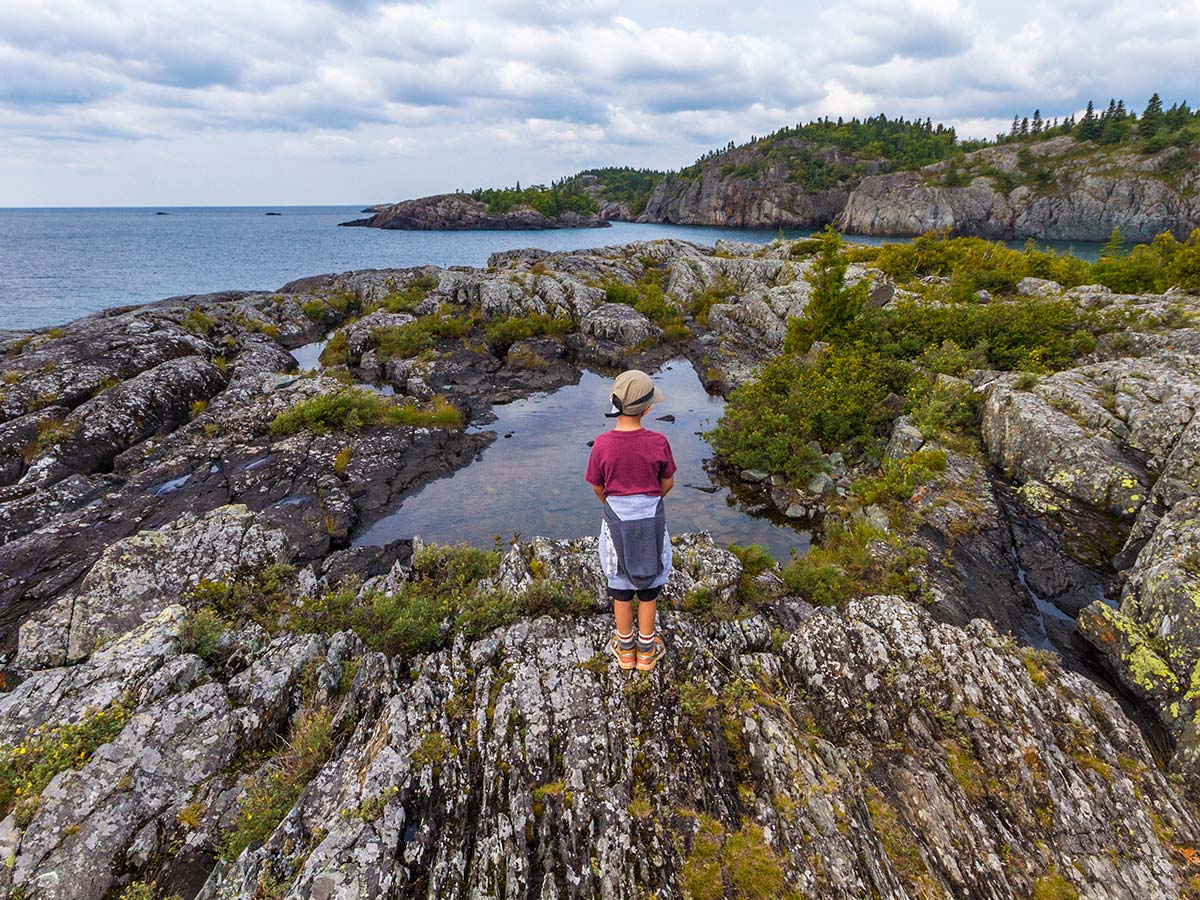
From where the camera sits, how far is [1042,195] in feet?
410

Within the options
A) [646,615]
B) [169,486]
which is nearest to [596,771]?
[646,615]

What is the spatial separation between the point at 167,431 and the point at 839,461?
1135 inches

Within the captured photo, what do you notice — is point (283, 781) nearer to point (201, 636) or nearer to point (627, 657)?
point (201, 636)

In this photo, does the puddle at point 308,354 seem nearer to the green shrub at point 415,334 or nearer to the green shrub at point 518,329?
the green shrub at point 415,334

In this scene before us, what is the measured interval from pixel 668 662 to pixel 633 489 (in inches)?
154

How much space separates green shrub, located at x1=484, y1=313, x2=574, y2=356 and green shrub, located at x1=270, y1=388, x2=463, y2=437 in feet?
39.9

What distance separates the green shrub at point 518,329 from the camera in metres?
35.7

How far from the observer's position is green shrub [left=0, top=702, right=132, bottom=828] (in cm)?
680

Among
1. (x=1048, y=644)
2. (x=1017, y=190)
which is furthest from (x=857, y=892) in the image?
(x=1017, y=190)

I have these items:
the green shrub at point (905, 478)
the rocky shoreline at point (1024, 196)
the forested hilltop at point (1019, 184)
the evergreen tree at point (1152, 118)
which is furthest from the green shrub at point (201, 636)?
the evergreen tree at point (1152, 118)

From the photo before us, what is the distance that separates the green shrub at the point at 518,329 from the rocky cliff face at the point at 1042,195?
5587 inches

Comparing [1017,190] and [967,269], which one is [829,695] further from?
[1017,190]

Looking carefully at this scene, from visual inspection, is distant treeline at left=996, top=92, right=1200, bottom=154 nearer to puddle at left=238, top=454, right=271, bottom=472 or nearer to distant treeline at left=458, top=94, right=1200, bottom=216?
distant treeline at left=458, top=94, right=1200, bottom=216

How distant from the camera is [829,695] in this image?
8.78m
